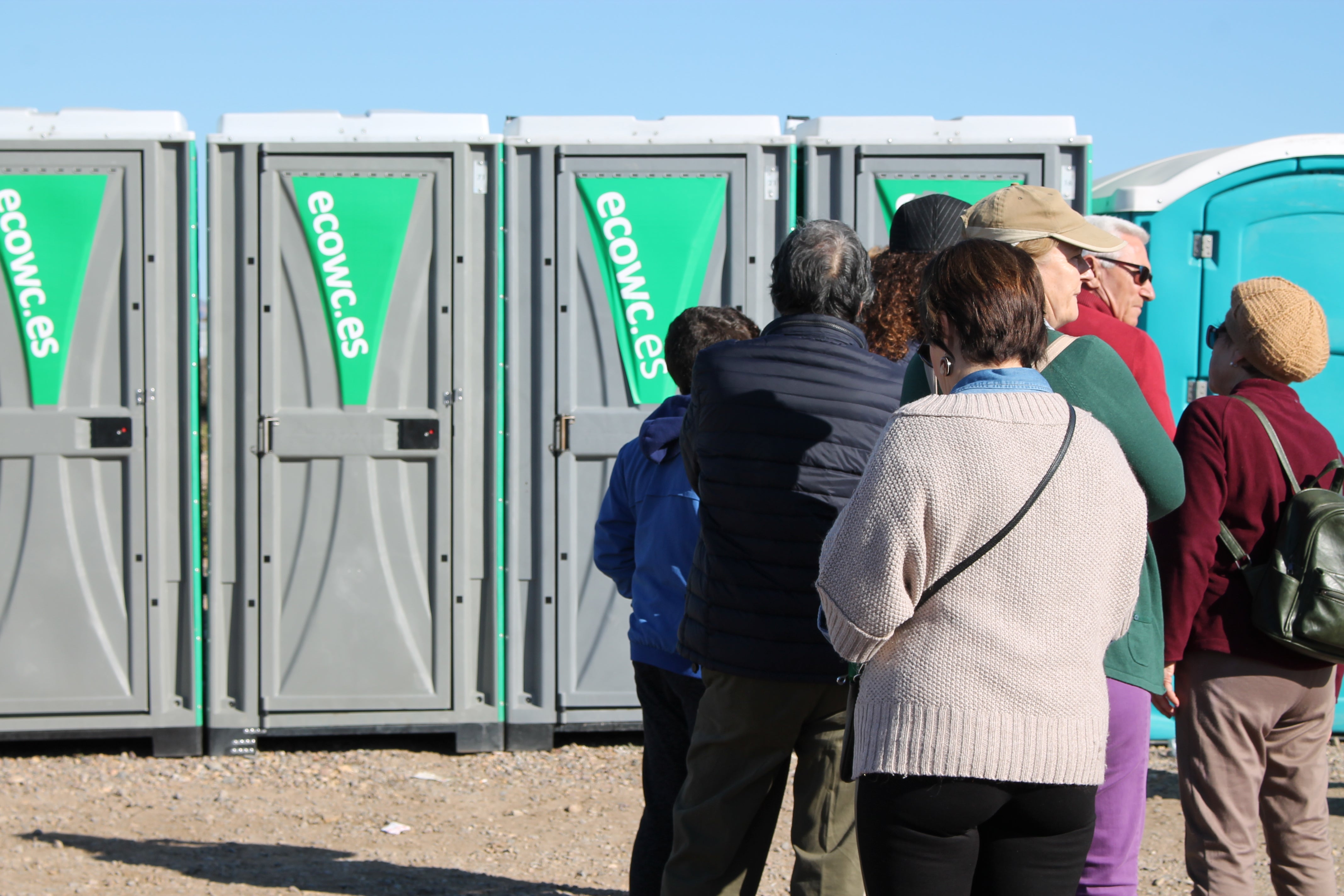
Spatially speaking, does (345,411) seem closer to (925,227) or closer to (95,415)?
(95,415)

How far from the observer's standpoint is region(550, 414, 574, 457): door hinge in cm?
480

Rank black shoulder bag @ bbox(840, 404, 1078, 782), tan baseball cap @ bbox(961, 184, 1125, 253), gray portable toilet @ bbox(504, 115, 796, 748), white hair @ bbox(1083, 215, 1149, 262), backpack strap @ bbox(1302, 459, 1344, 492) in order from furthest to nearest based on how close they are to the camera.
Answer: gray portable toilet @ bbox(504, 115, 796, 748)
white hair @ bbox(1083, 215, 1149, 262)
backpack strap @ bbox(1302, 459, 1344, 492)
tan baseball cap @ bbox(961, 184, 1125, 253)
black shoulder bag @ bbox(840, 404, 1078, 782)

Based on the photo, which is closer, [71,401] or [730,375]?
[730,375]

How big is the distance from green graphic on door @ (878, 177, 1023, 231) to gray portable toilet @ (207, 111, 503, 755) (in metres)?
1.59

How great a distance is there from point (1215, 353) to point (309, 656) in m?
3.51

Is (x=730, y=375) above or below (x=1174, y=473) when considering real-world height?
above

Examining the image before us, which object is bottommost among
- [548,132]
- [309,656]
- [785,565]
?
[309,656]

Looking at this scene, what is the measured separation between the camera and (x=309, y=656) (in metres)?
4.72

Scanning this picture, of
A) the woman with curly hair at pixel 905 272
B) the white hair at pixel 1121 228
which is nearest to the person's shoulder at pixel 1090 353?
the woman with curly hair at pixel 905 272

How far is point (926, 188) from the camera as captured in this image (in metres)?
4.89

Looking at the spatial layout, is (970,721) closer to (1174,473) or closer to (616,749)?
(1174,473)

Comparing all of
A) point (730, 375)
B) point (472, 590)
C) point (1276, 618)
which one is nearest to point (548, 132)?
point (472, 590)

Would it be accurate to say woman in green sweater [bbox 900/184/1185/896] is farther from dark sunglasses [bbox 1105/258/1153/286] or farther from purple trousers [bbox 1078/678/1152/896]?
dark sunglasses [bbox 1105/258/1153/286]

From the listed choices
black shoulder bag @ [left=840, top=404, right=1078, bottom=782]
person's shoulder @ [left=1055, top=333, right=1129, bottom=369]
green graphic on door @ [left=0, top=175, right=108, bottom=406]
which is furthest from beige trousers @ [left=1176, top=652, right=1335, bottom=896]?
green graphic on door @ [left=0, top=175, right=108, bottom=406]
